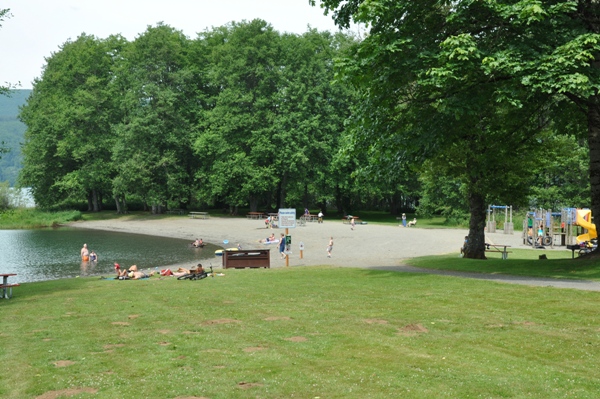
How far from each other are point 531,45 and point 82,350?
1796 centimetres

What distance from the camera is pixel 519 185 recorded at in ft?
104

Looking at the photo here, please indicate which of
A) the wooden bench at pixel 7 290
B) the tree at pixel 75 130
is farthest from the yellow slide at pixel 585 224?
the tree at pixel 75 130

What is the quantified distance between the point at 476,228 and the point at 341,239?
796 inches

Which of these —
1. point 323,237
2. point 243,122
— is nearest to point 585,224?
point 323,237

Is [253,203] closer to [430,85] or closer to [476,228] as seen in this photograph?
[476,228]

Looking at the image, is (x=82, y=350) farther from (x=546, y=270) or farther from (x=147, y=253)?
(x=147, y=253)

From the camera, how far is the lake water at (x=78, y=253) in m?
37.7

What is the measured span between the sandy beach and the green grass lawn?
1469 centimetres

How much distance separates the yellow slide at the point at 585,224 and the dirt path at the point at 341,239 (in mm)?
4935

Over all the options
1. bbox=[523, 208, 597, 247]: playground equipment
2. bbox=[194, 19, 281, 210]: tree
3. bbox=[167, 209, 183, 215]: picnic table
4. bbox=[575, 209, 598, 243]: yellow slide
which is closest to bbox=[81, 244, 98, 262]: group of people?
bbox=[523, 208, 597, 247]: playground equipment

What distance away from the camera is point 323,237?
178 feet

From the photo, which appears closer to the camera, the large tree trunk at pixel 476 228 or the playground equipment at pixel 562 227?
the large tree trunk at pixel 476 228

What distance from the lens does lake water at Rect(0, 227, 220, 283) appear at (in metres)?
37.7

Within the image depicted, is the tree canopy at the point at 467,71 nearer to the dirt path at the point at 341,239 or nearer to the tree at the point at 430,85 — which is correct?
the tree at the point at 430,85
